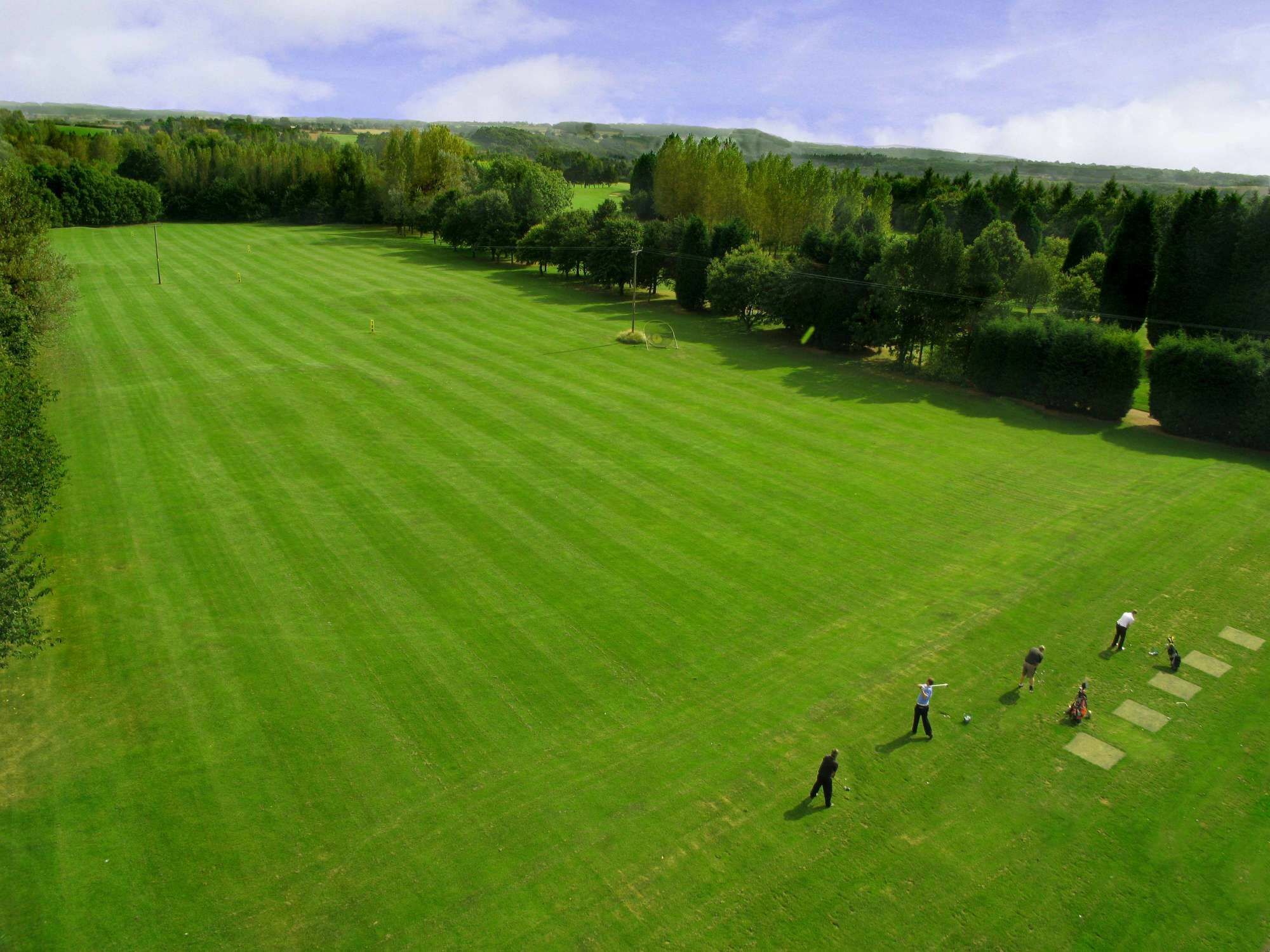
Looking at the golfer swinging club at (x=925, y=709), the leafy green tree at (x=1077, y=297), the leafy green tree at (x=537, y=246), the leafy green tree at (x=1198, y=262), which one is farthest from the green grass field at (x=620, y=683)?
the leafy green tree at (x=537, y=246)

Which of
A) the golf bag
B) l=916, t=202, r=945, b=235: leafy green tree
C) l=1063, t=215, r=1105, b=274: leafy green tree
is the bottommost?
the golf bag

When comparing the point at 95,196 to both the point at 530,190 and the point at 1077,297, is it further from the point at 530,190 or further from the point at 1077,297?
the point at 1077,297

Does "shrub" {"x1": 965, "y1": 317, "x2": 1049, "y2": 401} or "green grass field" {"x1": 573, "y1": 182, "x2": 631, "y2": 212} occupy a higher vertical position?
"green grass field" {"x1": 573, "y1": 182, "x2": 631, "y2": 212}

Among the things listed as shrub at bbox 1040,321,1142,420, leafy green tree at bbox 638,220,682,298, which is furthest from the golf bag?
leafy green tree at bbox 638,220,682,298

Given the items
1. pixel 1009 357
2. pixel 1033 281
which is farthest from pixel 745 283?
pixel 1009 357

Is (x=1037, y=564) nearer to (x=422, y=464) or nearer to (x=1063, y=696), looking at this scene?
(x=1063, y=696)

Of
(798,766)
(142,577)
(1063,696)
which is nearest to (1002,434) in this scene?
(1063,696)

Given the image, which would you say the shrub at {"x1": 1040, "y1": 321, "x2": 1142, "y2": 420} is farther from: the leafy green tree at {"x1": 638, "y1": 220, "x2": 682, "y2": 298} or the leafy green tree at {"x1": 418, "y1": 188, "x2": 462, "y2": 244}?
the leafy green tree at {"x1": 418, "y1": 188, "x2": 462, "y2": 244}
